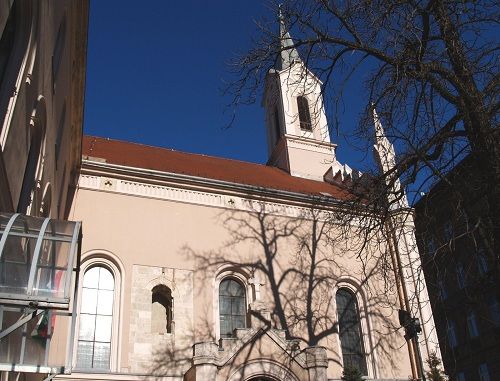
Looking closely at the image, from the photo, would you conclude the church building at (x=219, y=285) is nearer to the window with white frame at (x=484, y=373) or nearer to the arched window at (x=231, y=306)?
the arched window at (x=231, y=306)

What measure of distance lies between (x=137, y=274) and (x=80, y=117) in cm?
440

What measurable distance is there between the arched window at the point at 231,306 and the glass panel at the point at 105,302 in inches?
119

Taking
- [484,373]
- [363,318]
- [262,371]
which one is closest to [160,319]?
[262,371]

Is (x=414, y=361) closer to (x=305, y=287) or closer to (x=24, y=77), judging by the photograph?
(x=305, y=287)

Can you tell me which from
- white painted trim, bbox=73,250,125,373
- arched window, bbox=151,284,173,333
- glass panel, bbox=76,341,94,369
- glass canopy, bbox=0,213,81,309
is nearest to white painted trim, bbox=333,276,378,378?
arched window, bbox=151,284,173,333

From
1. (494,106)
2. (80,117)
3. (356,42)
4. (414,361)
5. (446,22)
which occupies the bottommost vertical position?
(414,361)

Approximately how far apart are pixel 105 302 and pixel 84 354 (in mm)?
1374

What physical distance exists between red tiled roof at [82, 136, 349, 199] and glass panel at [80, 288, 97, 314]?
178 inches

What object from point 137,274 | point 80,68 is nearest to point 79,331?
point 137,274

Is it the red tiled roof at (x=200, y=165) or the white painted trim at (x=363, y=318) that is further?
the red tiled roof at (x=200, y=165)

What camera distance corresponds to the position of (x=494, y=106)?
7.12 metres

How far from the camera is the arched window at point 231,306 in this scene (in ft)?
50.4

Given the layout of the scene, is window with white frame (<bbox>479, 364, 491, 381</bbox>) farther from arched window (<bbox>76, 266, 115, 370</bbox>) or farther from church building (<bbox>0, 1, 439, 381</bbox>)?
arched window (<bbox>76, 266, 115, 370</bbox>)

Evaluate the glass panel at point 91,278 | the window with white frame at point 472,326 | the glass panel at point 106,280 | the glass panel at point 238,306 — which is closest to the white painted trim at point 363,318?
the glass panel at point 238,306
